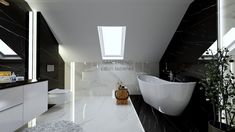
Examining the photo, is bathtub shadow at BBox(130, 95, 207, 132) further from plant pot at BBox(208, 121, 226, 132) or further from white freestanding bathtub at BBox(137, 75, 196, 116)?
plant pot at BBox(208, 121, 226, 132)

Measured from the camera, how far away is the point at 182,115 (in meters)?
3.09

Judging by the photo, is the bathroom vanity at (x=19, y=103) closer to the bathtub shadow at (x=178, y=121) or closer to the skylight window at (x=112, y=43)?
the bathtub shadow at (x=178, y=121)

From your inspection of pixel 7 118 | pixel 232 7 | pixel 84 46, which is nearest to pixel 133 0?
pixel 232 7

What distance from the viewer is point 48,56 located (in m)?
3.95

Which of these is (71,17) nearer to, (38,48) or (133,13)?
(38,48)

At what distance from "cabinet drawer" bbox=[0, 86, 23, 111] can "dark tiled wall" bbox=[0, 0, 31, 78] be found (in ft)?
2.61

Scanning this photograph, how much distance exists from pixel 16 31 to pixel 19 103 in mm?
1563

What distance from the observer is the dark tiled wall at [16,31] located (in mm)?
2615

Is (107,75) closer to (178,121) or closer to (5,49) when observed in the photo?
(178,121)

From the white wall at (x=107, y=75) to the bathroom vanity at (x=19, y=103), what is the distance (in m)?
2.35

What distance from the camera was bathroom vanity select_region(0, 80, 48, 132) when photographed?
5.84 ft


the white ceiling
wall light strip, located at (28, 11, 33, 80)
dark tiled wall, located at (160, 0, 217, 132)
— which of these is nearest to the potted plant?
dark tiled wall, located at (160, 0, 217, 132)

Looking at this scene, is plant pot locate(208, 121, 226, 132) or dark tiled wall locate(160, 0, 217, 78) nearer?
plant pot locate(208, 121, 226, 132)

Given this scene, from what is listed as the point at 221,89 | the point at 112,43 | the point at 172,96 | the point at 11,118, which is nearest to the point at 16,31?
the point at 11,118
